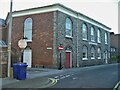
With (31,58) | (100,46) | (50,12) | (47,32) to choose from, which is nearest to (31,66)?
(31,58)

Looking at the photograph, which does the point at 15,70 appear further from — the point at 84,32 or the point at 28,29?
the point at 84,32

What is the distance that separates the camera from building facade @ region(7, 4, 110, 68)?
985 inches

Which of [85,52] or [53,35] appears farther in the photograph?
[85,52]

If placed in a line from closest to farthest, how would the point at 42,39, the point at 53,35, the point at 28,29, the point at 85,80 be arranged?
the point at 85,80, the point at 53,35, the point at 42,39, the point at 28,29

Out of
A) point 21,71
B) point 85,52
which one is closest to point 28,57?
point 85,52

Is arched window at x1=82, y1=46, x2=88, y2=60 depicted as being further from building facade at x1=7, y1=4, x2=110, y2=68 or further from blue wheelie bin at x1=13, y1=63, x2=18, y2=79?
blue wheelie bin at x1=13, y1=63, x2=18, y2=79

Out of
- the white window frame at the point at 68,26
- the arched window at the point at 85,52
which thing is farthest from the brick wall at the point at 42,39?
the arched window at the point at 85,52

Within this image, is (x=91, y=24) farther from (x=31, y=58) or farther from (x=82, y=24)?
(x=31, y=58)

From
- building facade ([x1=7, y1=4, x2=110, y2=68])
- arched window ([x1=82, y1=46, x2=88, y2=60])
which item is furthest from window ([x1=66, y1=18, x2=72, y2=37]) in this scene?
→ arched window ([x1=82, y1=46, x2=88, y2=60])

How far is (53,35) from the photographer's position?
24.8 m

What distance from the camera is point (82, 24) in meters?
31.4

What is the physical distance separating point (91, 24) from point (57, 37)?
11.8 meters

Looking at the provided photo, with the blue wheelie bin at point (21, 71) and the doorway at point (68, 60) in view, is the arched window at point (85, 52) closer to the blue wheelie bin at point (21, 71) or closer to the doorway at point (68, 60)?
the doorway at point (68, 60)

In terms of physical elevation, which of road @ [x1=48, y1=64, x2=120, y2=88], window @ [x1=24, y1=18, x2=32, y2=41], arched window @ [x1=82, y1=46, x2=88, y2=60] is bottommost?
road @ [x1=48, y1=64, x2=120, y2=88]
